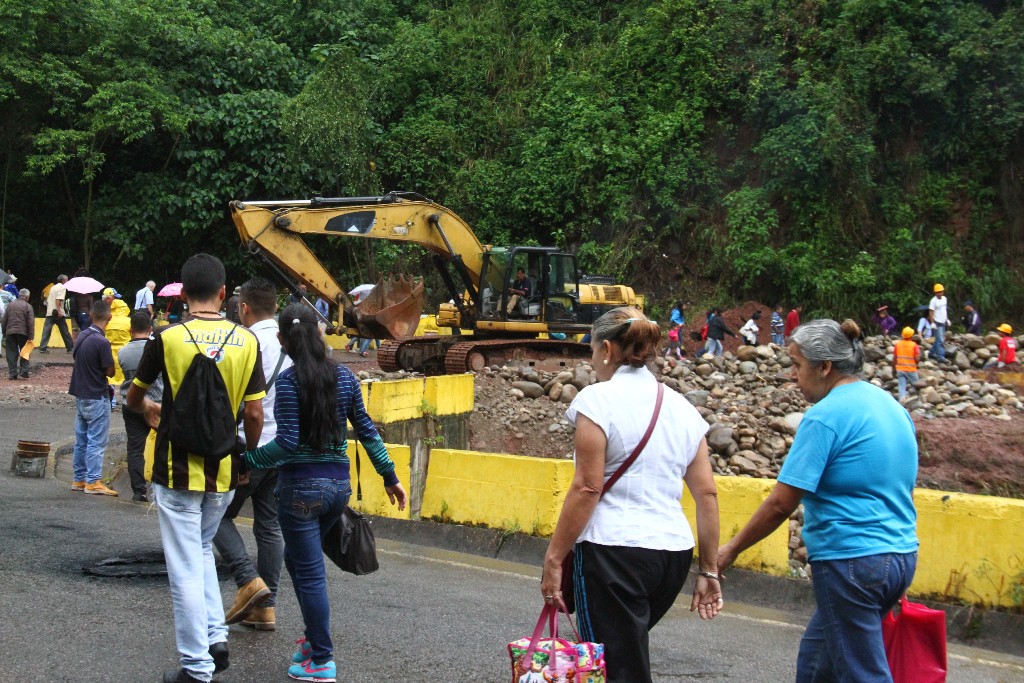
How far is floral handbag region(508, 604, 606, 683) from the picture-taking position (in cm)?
355

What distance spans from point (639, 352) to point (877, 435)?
0.84 meters

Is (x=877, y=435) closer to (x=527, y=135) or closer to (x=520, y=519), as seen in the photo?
(x=520, y=519)

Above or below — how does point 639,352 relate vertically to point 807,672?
above

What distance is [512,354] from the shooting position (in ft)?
71.5

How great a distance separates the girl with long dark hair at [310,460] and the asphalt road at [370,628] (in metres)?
0.47

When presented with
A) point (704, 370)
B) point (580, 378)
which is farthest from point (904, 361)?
point (580, 378)

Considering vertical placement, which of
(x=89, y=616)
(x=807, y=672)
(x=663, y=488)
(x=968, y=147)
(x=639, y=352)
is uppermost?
(x=968, y=147)

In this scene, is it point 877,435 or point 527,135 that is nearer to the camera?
point 877,435

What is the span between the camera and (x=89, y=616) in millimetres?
6223

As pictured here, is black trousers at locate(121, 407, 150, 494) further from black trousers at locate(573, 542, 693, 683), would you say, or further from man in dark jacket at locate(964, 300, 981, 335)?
man in dark jacket at locate(964, 300, 981, 335)

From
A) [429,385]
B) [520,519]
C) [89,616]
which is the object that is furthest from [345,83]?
[89,616]

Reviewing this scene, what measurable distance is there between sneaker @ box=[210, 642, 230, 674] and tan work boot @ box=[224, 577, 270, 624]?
651mm

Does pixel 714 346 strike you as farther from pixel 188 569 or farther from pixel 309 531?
pixel 188 569

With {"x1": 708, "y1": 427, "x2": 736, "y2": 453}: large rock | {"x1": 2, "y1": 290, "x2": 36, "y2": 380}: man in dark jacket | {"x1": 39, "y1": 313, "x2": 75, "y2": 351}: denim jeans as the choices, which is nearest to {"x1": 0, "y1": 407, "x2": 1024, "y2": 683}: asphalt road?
{"x1": 708, "y1": 427, "x2": 736, "y2": 453}: large rock
